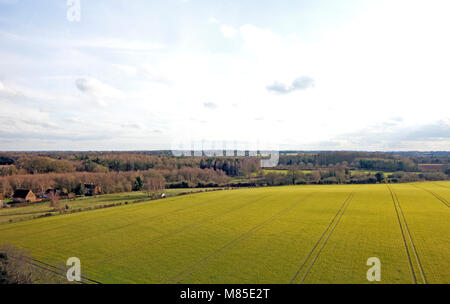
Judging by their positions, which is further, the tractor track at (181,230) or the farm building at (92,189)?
the farm building at (92,189)

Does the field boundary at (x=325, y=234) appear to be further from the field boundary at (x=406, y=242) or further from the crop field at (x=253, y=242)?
the field boundary at (x=406, y=242)

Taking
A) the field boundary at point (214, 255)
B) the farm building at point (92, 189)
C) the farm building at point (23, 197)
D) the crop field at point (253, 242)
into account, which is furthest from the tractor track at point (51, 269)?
the farm building at point (92, 189)

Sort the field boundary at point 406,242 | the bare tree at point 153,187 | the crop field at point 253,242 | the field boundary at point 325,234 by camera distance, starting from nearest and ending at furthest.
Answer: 1. the field boundary at point 406,242
2. the field boundary at point 325,234
3. the crop field at point 253,242
4. the bare tree at point 153,187

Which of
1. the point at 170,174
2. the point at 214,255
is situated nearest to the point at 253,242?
the point at 214,255

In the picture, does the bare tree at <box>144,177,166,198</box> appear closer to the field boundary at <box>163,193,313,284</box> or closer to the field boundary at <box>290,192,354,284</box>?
the field boundary at <box>163,193,313,284</box>

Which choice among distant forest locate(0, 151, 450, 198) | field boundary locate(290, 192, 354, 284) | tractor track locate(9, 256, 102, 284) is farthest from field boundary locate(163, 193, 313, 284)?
distant forest locate(0, 151, 450, 198)
